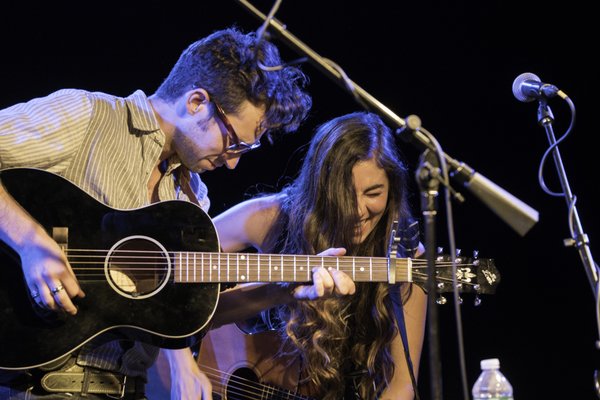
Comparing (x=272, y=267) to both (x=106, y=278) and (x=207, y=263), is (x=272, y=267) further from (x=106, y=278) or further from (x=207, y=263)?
(x=106, y=278)

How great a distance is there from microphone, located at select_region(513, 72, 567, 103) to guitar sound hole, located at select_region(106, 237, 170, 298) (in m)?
1.46

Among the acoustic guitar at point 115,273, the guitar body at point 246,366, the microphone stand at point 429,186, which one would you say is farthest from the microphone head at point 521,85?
the guitar body at point 246,366

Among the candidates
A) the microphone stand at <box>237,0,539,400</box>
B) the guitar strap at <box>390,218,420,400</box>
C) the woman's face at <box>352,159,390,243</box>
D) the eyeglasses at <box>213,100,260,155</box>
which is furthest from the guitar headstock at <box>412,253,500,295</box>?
the microphone stand at <box>237,0,539,400</box>

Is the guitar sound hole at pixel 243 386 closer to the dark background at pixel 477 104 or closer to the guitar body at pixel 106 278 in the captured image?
the guitar body at pixel 106 278

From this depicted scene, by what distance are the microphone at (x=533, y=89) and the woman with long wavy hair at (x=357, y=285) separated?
0.85 metres

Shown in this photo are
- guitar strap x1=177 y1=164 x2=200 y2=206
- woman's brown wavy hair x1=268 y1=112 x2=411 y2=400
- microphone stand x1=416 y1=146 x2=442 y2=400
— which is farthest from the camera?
woman's brown wavy hair x1=268 y1=112 x2=411 y2=400

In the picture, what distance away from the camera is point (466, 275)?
3.09 m

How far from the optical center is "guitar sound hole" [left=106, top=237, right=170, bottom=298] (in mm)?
2553

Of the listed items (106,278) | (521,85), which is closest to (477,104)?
(521,85)

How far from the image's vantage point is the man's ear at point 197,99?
2914mm

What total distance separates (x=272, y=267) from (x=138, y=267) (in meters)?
0.55

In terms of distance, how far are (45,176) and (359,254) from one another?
156 centimetres

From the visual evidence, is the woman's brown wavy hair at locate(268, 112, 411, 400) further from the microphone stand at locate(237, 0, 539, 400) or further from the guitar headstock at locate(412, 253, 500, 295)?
the microphone stand at locate(237, 0, 539, 400)

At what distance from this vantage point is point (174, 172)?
304 cm
